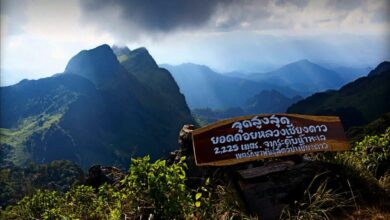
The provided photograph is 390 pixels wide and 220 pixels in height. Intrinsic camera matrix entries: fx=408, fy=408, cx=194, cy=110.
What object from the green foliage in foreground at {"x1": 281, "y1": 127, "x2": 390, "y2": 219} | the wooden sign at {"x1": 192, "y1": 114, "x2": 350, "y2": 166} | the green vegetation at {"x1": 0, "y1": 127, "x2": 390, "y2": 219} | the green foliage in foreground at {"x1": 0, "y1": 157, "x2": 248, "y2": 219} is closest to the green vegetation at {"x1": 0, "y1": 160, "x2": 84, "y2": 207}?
the green vegetation at {"x1": 0, "y1": 127, "x2": 390, "y2": 219}

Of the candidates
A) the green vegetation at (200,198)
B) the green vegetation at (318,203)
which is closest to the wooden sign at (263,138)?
the green vegetation at (200,198)

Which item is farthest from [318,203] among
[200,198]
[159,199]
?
[159,199]

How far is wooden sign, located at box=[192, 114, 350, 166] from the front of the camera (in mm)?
10258

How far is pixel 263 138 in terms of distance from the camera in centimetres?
1082

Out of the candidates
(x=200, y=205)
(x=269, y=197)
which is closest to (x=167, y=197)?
(x=200, y=205)

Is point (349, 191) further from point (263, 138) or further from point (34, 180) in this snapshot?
point (34, 180)

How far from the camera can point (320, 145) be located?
36.7 ft

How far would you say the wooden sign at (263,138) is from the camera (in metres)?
10.3

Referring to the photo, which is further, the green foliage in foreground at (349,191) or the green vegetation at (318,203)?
the green foliage in foreground at (349,191)

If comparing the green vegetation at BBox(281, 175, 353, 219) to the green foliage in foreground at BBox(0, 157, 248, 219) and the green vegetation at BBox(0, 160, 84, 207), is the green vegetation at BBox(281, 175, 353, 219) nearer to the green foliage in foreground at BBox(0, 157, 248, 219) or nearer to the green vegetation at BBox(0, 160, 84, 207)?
the green foliage in foreground at BBox(0, 157, 248, 219)

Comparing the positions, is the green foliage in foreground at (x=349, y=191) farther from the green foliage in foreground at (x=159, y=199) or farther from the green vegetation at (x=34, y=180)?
the green vegetation at (x=34, y=180)

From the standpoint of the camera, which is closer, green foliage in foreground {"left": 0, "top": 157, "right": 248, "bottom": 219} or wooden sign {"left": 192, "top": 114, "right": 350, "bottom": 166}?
green foliage in foreground {"left": 0, "top": 157, "right": 248, "bottom": 219}

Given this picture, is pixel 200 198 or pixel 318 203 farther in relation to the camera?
pixel 200 198

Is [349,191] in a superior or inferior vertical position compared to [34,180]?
inferior
